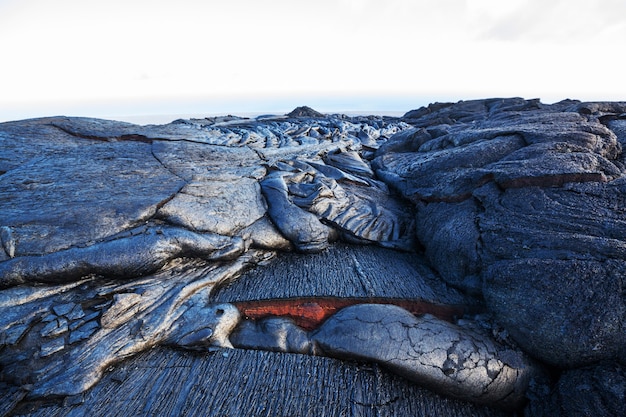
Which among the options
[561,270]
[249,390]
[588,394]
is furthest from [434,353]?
[249,390]

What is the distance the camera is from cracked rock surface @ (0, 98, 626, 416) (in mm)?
1980

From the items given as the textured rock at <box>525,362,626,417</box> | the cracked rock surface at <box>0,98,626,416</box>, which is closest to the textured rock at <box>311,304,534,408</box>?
the cracked rock surface at <box>0,98,626,416</box>

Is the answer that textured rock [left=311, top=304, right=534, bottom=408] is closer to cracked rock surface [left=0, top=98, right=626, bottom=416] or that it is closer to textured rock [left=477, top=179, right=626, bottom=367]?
cracked rock surface [left=0, top=98, right=626, bottom=416]

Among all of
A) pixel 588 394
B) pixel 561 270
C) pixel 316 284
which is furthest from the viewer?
pixel 316 284

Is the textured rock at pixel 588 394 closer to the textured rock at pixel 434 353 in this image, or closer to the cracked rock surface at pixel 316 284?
the cracked rock surface at pixel 316 284

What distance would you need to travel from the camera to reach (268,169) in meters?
4.02

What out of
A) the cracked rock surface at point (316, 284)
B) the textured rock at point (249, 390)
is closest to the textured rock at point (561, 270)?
the cracked rock surface at point (316, 284)

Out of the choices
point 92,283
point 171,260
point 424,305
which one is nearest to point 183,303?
point 171,260

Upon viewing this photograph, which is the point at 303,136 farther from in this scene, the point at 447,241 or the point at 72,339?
the point at 72,339

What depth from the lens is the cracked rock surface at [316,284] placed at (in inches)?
78.0

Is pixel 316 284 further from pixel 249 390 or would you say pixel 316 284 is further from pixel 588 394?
pixel 588 394

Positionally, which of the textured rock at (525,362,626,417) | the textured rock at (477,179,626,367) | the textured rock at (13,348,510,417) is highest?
the textured rock at (477,179,626,367)

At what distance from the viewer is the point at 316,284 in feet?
9.04

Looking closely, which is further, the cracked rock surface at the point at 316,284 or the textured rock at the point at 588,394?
the cracked rock surface at the point at 316,284
